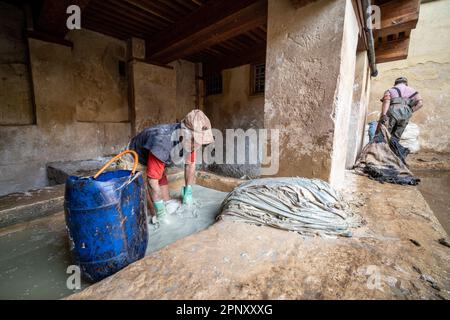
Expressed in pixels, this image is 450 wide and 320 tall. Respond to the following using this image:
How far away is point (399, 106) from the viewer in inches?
158

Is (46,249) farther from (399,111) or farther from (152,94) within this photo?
(399,111)

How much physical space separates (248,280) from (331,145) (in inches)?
61.1

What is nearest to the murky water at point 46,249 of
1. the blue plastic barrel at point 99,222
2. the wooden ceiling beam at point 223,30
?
the blue plastic barrel at point 99,222

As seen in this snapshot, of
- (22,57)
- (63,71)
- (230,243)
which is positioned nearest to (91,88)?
(63,71)

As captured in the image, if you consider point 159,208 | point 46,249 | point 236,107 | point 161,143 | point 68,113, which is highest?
point 236,107

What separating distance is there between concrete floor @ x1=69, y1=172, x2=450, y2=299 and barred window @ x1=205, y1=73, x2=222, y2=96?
5951mm

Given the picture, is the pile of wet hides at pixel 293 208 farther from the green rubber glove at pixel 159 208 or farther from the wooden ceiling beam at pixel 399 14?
the wooden ceiling beam at pixel 399 14

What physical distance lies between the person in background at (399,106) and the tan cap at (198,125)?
3829 millimetres

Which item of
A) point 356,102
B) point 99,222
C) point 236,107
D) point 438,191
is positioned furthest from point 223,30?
point 438,191

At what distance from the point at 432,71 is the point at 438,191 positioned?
18.9 feet

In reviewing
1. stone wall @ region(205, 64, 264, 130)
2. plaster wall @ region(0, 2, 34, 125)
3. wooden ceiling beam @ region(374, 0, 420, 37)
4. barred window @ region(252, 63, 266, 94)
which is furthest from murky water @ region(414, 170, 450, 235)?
plaster wall @ region(0, 2, 34, 125)

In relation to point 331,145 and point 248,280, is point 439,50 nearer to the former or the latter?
point 331,145

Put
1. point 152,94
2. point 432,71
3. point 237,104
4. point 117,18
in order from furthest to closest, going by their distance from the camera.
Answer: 1. point 432,71
2. point 237,104
3. point 152,94
4. point 117,18

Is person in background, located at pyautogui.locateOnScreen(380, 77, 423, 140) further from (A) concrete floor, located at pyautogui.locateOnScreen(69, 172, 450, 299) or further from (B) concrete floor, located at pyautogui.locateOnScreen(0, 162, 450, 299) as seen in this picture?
(A) concrete floor, located at pyautogui.locateOnScreen(69, 172, 450, 299)
